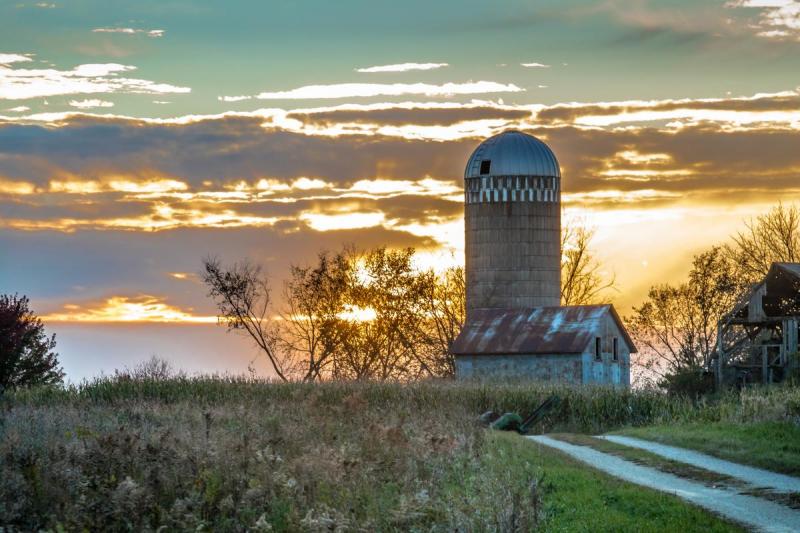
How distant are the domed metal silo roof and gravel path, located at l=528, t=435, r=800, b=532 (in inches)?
1638

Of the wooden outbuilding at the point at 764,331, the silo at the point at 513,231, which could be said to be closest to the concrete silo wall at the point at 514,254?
the silo at the point at 513,231

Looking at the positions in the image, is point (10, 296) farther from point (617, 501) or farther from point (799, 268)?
point (617, 501)

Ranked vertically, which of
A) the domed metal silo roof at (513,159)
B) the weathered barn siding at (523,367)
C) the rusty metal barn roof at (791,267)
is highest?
the domed metal silo roof at (513,159)

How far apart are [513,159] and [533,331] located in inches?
459

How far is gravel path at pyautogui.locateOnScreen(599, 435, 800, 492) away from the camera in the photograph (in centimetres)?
1970

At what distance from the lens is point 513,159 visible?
66062 millimetres

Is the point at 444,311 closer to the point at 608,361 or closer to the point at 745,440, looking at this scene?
the point at 608,361

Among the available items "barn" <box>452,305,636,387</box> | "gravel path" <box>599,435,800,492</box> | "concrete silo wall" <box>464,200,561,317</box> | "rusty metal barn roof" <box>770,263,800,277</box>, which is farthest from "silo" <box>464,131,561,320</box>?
"gravel path" <box>599,435,800,492</box>

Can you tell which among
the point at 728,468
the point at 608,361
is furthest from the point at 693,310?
the point at 728,468

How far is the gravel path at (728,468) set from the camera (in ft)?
64.6

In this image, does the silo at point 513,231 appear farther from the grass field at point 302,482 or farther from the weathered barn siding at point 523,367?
the grass field at point 302,482

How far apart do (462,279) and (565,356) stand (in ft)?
47.5

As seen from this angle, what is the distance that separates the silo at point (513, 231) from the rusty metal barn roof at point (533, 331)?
4.04 meters

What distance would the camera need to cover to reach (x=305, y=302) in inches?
2525
